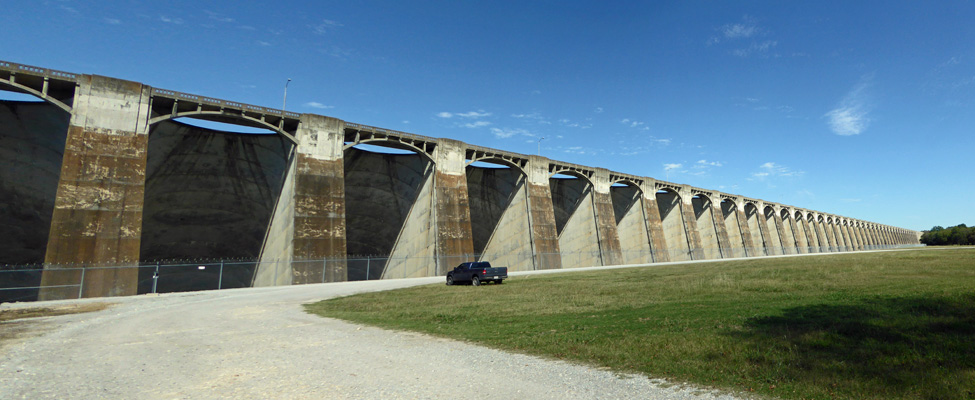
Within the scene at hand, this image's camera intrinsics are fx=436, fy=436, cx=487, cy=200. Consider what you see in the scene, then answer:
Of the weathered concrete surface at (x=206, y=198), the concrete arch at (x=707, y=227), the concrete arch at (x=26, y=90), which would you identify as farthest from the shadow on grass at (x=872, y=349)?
the concrete arch at (x=707, y=227)

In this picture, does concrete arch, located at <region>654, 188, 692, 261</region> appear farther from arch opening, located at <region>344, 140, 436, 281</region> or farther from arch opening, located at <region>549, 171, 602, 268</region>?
arch opening, located at <region>344, 140, 436, 281</region>

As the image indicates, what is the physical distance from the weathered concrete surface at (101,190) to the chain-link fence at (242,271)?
13 cm

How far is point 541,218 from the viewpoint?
50.2 m

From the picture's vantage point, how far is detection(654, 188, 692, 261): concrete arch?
68.0 meters

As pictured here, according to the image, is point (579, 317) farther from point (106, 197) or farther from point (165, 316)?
point (106, 197)

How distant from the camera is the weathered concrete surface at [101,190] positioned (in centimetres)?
2552

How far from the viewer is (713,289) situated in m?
16.2

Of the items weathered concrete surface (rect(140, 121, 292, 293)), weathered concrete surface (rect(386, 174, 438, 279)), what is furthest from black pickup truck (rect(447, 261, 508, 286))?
weathered concrete surface (rect(140, 121, 292, 293))

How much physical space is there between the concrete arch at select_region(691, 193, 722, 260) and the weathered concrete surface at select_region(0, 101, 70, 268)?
3111 inches

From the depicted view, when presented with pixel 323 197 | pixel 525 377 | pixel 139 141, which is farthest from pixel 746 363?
pixel 139 141

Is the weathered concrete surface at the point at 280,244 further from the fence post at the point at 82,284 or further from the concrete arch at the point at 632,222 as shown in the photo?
the concrete arch at the point at 632,222

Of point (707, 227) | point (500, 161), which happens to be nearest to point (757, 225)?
point (707, 227)

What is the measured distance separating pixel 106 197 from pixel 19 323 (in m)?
16.6

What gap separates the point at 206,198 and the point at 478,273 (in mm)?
29605
